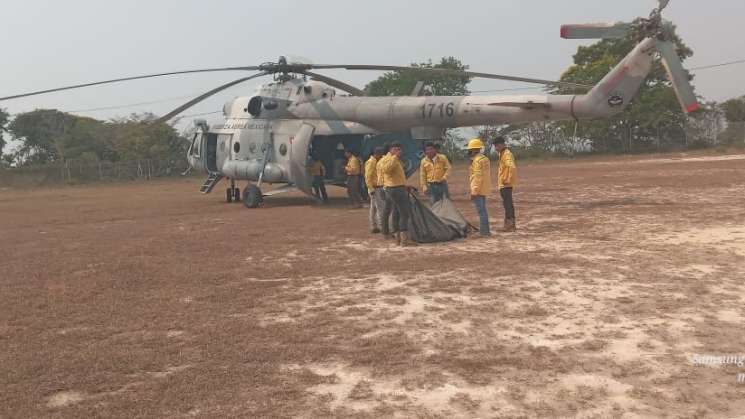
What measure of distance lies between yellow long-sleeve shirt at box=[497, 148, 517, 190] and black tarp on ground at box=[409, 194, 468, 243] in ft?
3.60

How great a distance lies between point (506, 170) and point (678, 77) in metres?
4.48

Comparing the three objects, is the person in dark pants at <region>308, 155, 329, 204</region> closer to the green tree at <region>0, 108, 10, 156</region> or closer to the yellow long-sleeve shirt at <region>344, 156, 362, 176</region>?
the yellow long-sleeve shirt at <region>344, 156, 362, 176</region>

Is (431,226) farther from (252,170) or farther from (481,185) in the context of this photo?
(252,170)

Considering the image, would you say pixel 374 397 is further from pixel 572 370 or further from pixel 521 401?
pixel 572 370

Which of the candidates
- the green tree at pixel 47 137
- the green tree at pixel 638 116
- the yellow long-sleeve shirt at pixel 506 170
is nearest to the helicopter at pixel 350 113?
the yellow long-sleeve shirt at pixel 506 170

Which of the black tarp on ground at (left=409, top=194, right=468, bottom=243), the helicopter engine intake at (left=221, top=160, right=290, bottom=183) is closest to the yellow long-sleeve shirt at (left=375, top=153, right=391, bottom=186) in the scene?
the black tarp on ground at (left=409, top=194, right=468, bottom=243)

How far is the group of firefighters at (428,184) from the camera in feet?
31.2

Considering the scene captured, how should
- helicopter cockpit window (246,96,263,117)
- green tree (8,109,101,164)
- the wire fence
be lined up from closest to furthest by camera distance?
helicopter cockpit window (246,96,263,117) < the wire fence < green tree (8,109,101,164)

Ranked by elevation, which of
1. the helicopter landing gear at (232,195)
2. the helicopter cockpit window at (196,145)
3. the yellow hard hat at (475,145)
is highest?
the helicopter cockpit window at (196,145)

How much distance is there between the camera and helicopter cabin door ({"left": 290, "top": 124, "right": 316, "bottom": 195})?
1577 centimetres

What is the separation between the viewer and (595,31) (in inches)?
464

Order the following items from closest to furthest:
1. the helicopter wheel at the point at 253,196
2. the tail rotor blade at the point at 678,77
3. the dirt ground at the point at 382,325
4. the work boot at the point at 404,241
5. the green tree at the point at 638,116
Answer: the dirt ground at the point at 382,325 → the work boot at the point at 404,241 → the tail rotor blade at the point at 678,77 → the helicopter wheel at the point at 253,196 → the green tree at the point at 638,116

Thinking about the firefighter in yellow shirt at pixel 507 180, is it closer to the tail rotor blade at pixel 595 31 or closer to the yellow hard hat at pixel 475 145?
the yellow hard hat at pixel 475 145

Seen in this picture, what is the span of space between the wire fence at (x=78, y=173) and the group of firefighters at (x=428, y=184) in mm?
38475
